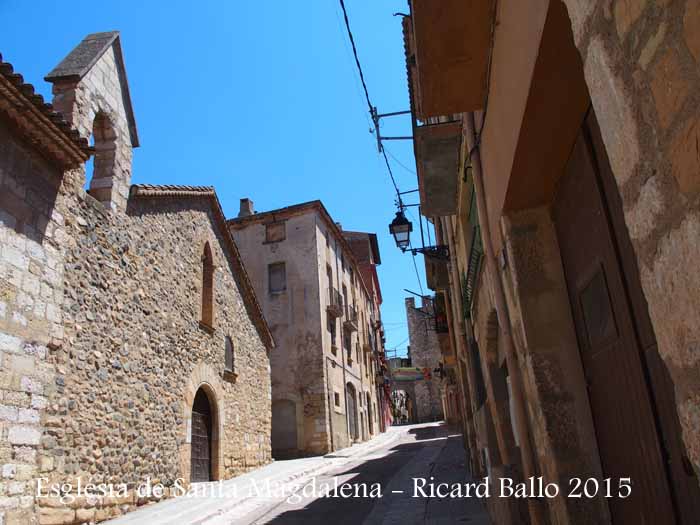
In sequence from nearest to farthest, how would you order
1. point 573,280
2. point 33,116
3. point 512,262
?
point 573,280 < point 512,262 < point 33,116

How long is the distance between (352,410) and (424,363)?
23.1 metres

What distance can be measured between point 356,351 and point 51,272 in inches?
860

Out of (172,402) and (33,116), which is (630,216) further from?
(172,402)

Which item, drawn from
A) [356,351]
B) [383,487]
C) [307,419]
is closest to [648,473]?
[383,487]

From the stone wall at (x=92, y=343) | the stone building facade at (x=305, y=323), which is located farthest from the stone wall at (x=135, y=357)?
the stone building facade at (x=305, y=323)

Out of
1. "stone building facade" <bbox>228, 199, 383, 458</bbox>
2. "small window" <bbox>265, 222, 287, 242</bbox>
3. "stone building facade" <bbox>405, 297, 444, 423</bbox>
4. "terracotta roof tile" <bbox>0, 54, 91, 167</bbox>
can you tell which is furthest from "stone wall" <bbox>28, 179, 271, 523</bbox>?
"stone building facade" <bbox>405, 297, 444, 423</bbox>

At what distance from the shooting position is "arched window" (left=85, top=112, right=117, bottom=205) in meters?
9.23

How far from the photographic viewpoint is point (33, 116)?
669 cm

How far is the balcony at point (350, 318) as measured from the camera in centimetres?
2586

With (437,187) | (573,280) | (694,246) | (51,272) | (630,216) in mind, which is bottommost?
(694,246)

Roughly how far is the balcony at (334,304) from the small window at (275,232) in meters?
3.23

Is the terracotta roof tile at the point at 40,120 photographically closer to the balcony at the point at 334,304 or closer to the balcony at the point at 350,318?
the balcony at the point at 334,304

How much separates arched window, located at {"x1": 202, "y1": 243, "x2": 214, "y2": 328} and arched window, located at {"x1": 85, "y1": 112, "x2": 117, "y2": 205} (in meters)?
3.92

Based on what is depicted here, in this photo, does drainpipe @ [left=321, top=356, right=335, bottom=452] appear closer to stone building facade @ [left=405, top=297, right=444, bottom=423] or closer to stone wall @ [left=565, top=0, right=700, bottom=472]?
stone wall @ [left=565, top=0, right=700, bottom=472]
